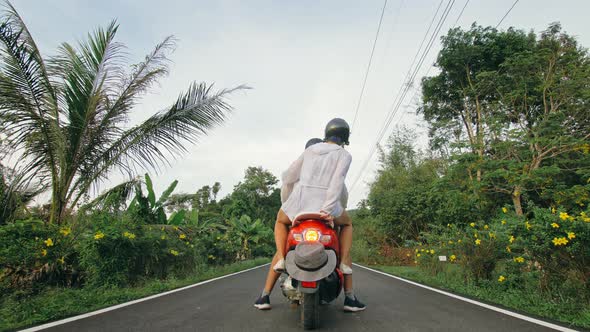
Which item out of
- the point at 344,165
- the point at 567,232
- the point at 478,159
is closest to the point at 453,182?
the point at 478,159

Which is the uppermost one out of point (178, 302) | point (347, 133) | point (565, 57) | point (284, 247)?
point (565, 57)

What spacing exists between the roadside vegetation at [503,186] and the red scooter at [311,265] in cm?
236

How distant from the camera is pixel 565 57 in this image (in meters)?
12.7

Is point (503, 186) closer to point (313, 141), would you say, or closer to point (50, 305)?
point (313, 141)

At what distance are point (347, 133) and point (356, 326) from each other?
180cm

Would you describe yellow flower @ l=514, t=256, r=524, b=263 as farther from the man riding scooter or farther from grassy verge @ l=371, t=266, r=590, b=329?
the man riding scooter

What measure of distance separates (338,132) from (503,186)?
44.6 feet

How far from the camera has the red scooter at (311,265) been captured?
8.39 ft

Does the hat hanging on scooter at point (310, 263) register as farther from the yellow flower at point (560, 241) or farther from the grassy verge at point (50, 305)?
the yellow flower at point (560, 241)

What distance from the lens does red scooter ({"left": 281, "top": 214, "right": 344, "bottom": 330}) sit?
2.56 meters

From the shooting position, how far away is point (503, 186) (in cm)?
1426

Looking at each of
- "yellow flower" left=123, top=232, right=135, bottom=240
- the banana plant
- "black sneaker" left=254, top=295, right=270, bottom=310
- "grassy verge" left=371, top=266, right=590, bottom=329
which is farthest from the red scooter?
the banana plant

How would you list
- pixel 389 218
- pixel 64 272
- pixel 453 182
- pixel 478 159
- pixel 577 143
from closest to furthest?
pixel 64 272 < pixel 577 143 < pixel 478 159 < pixel 453 182 < pixel 389 218

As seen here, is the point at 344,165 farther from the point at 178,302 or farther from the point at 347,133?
the point at 178,302
